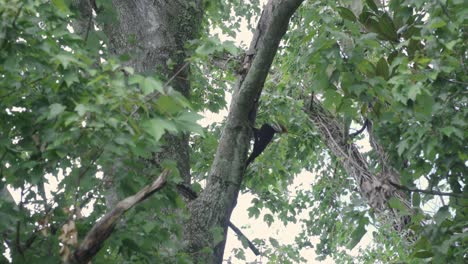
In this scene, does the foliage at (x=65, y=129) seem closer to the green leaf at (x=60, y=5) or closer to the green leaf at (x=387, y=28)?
the green leaf at (x=60, y=5)

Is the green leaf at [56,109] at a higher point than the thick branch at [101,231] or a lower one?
higher

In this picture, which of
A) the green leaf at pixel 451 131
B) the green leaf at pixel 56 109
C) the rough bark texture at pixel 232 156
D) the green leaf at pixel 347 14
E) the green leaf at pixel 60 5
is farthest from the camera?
the green leaf at pixel 347 14

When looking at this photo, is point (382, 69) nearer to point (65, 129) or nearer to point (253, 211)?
point (65, 129)

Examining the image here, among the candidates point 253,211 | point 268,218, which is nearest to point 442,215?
point 253,211

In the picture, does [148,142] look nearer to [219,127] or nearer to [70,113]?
[70,113]

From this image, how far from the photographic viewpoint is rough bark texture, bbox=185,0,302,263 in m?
4.06

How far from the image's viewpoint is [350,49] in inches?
157

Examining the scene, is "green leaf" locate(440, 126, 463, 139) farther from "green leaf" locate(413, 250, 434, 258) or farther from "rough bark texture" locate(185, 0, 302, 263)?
"rough bark texture" locate(185, 0, 302, 263)

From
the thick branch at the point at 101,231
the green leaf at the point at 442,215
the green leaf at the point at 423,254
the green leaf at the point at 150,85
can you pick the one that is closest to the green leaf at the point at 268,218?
the green leaf at the point at 423,254

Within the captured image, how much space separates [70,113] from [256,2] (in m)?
7.67

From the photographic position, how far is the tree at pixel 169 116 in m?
2.85

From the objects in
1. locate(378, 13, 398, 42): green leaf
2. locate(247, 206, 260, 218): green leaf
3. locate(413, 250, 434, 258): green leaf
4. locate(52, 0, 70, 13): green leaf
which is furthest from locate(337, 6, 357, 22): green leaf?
locate(247, 206, 260, 218): green leaf

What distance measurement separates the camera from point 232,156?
428 cm

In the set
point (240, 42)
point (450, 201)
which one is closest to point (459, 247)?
point (450, 201)
